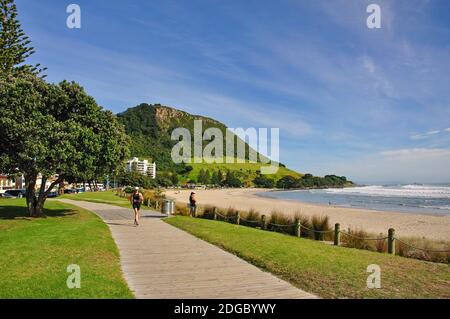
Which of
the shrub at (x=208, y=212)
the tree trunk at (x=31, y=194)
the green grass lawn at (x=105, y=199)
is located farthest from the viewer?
the green grass lawn at (x=105, y=199)

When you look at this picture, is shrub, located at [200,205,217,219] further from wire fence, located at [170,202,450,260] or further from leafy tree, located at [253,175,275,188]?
leafy tree, located at [253,175,275,188]

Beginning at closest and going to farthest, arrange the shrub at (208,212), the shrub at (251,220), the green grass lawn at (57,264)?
the green grass lawn at (57,264) < the shrub at (251,220) < the shrub at (208,212)

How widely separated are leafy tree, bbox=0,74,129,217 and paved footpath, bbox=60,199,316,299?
24.1 feet

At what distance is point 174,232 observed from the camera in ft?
Result: 48.9

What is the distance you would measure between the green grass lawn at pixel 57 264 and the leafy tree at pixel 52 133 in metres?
4.93

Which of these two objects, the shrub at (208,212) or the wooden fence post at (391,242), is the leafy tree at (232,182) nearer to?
the shrub at (208,212)

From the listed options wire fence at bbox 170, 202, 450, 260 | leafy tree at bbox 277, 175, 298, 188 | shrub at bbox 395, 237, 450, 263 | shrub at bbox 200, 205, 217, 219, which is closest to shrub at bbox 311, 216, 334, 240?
wire fence at bbox 170, 202, 450, 260

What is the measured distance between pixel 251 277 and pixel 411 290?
3.14 m

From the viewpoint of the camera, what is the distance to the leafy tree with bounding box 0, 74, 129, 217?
58.0 ft

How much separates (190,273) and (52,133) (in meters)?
12.9

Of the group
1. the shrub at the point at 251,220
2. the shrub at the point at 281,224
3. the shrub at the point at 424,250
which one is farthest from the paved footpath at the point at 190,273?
the shrub at the point at 251,220

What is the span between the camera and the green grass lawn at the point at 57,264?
6.41 meters

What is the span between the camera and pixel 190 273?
8.09 metres
